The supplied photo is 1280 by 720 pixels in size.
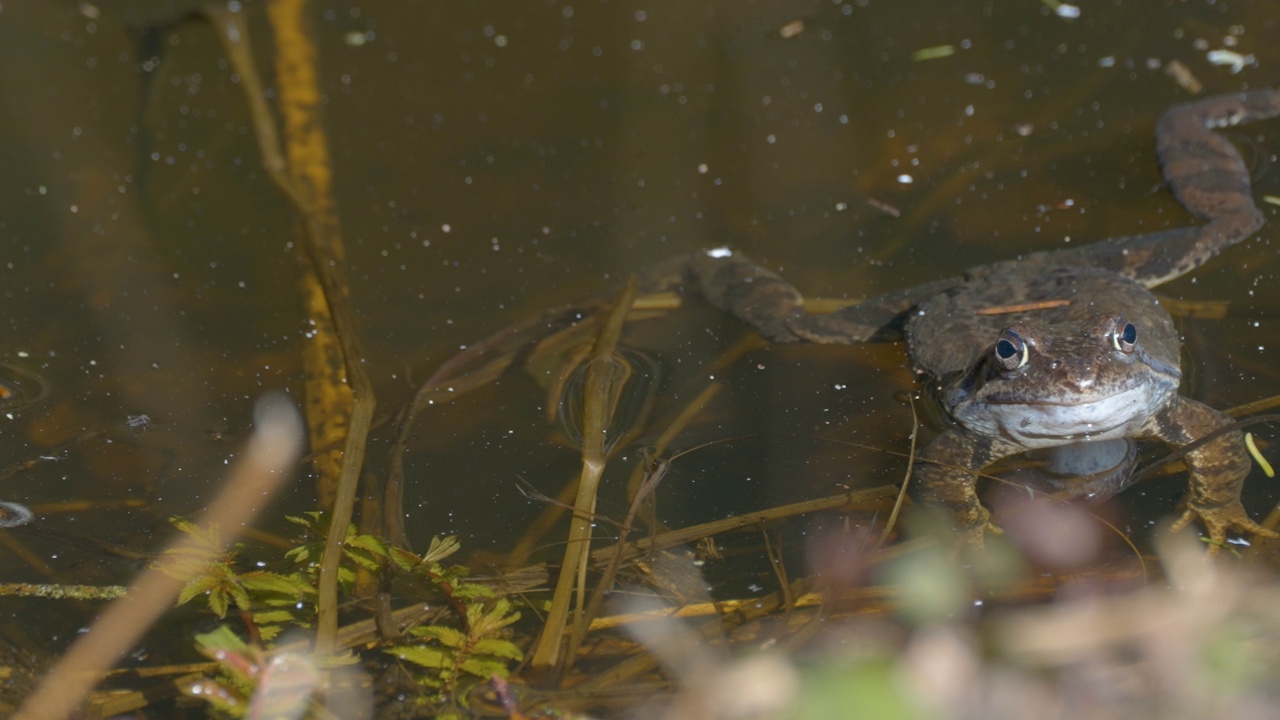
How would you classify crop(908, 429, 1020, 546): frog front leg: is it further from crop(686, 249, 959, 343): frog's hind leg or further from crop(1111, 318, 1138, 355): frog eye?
crop(686, 249, 959, 343): frog's hind leg

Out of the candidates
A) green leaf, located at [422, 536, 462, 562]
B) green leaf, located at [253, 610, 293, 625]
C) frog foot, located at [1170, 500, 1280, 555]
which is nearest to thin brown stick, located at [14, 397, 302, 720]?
green leaf, located at [253, 610, 293, 625]

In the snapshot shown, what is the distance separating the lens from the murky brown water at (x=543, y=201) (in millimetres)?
3762

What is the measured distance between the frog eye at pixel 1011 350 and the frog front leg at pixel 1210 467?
569 mm

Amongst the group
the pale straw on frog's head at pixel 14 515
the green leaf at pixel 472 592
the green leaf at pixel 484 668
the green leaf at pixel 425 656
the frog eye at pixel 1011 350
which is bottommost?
the green leaf at pixel 472 592

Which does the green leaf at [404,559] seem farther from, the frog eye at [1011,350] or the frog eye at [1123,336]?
the frog eye at [1123,336]

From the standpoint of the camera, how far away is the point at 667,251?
4.80 meters

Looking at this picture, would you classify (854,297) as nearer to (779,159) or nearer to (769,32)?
(779,159)

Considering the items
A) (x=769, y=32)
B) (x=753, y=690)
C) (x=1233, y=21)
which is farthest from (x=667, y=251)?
(x=1233, y=21)

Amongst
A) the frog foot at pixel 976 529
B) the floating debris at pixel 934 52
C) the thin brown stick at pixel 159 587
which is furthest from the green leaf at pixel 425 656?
the floating debris at pixel 934 52

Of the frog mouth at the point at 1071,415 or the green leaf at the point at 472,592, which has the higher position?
the green leaf at the point at 472,592

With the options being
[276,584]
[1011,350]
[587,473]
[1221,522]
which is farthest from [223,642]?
[1221,522]

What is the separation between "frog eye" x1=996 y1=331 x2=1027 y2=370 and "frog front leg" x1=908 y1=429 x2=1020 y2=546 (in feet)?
1.19

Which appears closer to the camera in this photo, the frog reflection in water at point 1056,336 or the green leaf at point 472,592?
the green leaf at point 472,592

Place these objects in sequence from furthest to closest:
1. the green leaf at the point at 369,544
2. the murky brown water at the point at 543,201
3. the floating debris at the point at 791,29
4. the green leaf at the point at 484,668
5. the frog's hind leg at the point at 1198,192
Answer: the floating debris at the point at 791,29, the frog's hind leg at the point at 1198,192, the murky brown water at the point at 543,201, the green leaf at the point at 369,544, the green leaf at the point at 484,668
